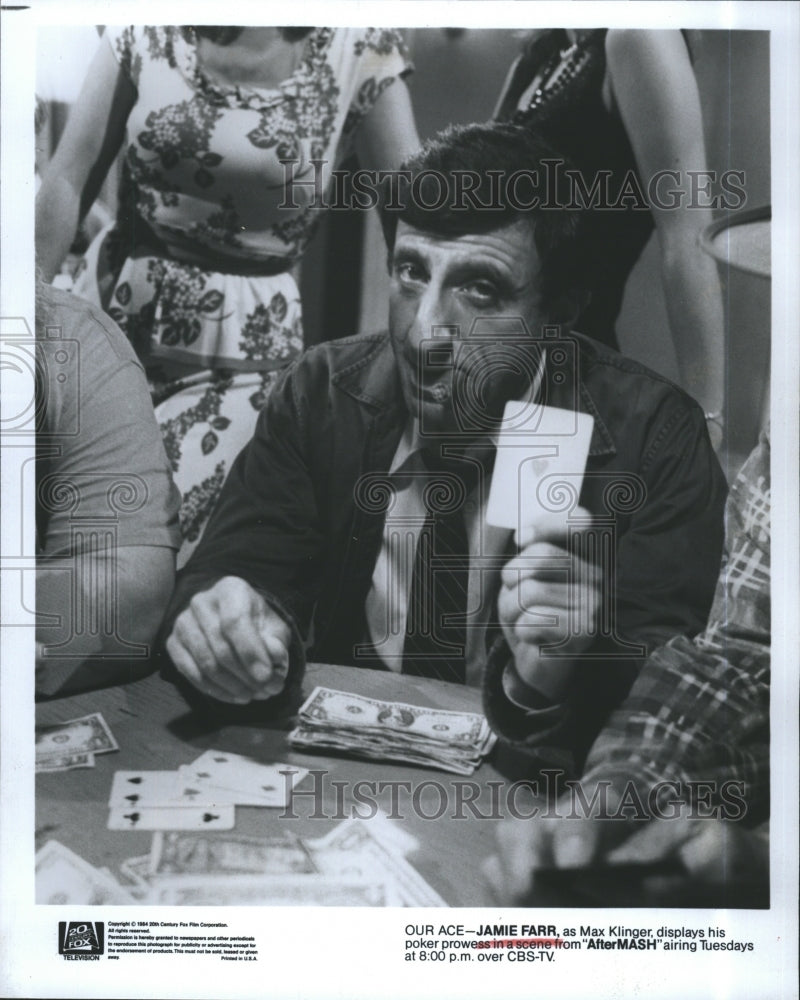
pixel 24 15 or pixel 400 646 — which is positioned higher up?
pixel 24 15

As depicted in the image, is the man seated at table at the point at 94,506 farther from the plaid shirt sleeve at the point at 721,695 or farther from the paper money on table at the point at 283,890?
the plaid shirt sleeve at the point at 721,695

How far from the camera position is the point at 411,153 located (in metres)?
2.92

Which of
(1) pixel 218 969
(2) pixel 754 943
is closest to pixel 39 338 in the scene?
(1) pixel 218 969

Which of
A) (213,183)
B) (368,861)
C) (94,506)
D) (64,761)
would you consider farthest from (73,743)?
(213,183)

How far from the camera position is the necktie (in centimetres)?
292

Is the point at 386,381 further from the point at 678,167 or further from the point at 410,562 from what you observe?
the point at 678,167

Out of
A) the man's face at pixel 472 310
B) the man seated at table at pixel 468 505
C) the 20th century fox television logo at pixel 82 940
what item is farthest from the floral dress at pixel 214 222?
the 20th century fox television logo at pixel 82 940

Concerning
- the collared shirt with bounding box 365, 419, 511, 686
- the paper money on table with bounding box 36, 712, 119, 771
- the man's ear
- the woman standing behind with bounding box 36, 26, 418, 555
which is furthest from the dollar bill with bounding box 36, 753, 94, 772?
the man's ear

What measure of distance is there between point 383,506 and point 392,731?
0.57 m

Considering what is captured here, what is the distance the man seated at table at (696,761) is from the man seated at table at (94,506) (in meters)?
1.10

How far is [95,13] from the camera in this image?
2.96 metres

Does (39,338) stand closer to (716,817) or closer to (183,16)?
(183,16)

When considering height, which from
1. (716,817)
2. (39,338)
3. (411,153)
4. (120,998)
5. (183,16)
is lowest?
(120,998)

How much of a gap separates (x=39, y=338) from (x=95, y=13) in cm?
84
